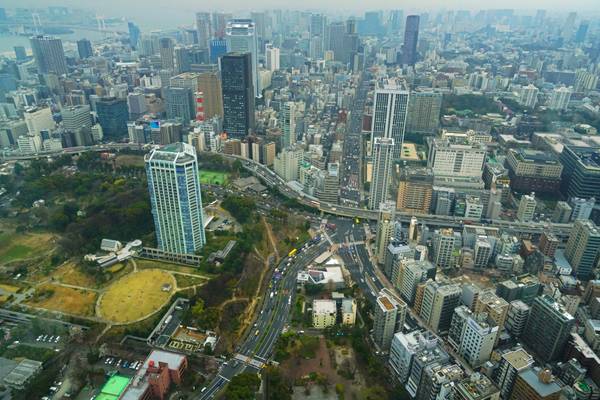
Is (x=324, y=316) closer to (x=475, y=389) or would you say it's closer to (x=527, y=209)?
(x=475, y=389)

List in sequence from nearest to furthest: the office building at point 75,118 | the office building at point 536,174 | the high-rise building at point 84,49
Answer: the office building at point 536,174
the office building at point 75,118
the high-rise building at point 84,49

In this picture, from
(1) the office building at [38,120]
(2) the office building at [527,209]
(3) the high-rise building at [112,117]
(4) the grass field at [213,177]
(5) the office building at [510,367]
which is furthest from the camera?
(3) the high-rise building at [112,117]

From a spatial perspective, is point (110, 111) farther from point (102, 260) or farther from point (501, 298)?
point (501, 298)

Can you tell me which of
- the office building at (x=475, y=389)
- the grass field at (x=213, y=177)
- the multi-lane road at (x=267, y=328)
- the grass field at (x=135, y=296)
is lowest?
the multi-lane road at (x=267, y=328)

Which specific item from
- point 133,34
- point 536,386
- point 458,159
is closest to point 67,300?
point 536,386

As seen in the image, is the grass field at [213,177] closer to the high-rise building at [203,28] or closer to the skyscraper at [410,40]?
the high-rise building at [203,28]

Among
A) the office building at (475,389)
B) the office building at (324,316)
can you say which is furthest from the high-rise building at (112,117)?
the office building at (475,389)

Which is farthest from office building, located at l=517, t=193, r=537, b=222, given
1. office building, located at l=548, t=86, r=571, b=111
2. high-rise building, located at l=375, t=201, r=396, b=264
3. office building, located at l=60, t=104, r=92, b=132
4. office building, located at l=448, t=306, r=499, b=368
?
office building, located at l=60, t=104, r=92, b=132

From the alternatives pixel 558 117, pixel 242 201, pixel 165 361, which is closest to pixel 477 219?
pixel 242 201
